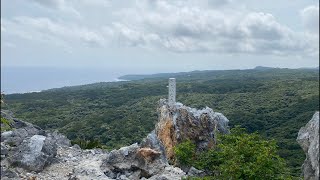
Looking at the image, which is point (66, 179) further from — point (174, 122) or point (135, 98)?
point (135, 98)

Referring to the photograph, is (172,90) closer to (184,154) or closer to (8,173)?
(184,154)

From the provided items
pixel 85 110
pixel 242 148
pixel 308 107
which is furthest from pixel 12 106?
pixel 242 148

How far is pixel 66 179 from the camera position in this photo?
16.6 m

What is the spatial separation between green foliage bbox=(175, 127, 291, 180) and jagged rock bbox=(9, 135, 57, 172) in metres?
6.88

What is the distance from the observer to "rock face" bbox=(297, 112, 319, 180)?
35.6 feet

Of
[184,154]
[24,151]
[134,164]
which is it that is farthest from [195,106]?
[24,151]

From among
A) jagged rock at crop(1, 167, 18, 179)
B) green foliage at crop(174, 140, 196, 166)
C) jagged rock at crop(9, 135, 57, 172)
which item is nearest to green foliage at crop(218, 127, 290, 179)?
green foliage at crop(174, 140, 196, 166)

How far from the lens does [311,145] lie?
1135 centimetres

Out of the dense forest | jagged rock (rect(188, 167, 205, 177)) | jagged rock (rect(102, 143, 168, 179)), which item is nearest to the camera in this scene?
jagged rock (rect(102, 143, 168, 179))

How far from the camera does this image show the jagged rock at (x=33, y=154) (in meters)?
16.5

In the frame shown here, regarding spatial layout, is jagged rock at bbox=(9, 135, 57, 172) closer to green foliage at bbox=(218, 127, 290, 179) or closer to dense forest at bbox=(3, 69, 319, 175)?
green foliage at bbox=(218, 127, 290, 179)

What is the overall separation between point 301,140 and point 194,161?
8.98 meters

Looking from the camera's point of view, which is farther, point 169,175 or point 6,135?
point 6,135

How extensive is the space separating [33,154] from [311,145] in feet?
38.6
